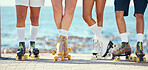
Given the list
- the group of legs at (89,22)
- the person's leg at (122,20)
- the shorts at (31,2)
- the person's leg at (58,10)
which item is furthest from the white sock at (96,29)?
the shorts at (31,2)

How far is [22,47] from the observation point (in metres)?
3.96

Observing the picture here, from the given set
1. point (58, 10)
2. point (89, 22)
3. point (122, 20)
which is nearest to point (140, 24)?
point (122, 20)

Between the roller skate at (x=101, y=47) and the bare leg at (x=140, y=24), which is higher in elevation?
the bare leg at (x=140, y=24)

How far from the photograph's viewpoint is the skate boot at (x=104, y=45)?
4.04 metres

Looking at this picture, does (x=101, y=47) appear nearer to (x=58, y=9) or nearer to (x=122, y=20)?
(x=122, y=20)

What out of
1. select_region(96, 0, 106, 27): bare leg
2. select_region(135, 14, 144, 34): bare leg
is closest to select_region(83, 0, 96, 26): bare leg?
select_region(96, 0, 106, 27): bare leg

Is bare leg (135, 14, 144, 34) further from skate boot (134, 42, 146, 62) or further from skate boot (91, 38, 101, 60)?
skate boot (91, 38, 101, 60)

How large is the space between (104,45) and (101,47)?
63mm

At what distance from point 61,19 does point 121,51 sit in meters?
0.94

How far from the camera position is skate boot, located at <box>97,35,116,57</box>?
404 centimetres

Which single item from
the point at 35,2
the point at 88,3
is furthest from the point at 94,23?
the point at 35,2

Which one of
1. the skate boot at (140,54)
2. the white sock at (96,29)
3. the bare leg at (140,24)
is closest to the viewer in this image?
the skate boot at (140,54)

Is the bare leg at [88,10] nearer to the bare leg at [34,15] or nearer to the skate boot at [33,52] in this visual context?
the bare leg at [34,15]

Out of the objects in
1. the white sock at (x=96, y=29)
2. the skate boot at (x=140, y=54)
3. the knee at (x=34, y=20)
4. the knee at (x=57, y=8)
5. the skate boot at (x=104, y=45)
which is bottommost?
the skate boot at (x=140, y=54)
